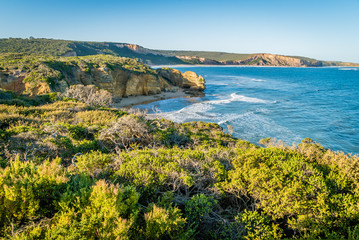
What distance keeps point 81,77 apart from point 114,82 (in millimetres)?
5828

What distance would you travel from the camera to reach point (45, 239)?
2.25m

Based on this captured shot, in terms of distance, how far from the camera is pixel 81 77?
85.9ft

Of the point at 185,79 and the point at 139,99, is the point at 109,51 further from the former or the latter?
the point at 139,99

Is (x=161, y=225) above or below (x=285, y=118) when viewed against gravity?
above

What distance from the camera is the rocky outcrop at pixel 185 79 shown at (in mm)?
45431

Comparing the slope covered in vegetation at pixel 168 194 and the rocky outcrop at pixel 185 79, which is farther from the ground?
the rocky outcrop at pixel 185 79

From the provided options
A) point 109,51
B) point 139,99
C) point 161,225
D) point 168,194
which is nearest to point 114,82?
point 139,99

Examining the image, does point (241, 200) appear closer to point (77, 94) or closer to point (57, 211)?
point (57, 211)

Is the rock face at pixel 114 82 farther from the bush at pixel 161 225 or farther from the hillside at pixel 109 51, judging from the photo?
the hillside at pixel 109 51

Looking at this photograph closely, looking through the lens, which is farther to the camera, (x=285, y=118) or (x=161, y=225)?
(x=285, y=118)

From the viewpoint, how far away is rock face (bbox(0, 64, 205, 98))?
1880cm

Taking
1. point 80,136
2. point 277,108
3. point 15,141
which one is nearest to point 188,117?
point 277,108

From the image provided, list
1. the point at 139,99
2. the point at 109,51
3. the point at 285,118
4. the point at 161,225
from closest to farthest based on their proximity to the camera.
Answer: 1. the point at 161,225
2. the point at 285,118
3. the point at 139,99
4. the point at 109,51

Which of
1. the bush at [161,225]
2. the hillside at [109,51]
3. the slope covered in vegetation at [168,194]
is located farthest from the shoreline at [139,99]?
the hillside at [109,51]
